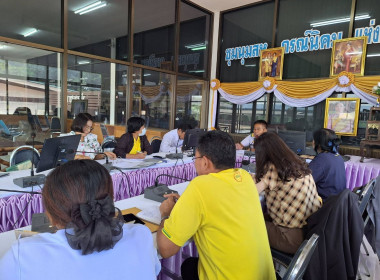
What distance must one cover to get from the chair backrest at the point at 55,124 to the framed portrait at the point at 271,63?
3720 mm

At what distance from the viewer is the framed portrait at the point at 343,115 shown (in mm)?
4306

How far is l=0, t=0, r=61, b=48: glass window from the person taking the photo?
3.38 meters

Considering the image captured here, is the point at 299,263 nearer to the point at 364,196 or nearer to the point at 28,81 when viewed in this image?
the point at 364,196

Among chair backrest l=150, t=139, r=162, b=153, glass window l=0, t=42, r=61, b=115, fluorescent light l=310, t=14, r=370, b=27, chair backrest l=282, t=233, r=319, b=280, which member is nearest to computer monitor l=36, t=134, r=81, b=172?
chair backrest l=282, t=233, r=319, b=280

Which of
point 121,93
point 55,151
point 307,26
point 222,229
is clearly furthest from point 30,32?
point 307,26

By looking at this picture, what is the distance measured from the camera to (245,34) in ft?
18.5

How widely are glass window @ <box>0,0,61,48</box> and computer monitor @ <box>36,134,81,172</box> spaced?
2474 mm

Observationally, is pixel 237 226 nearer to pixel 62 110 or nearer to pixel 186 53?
pixel 62 110

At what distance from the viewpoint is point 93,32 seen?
427cm

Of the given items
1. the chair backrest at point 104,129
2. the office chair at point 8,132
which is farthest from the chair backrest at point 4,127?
the chair backrest at point 104,129

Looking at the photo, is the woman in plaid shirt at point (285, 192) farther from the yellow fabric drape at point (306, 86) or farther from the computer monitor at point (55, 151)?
the yellow fabric drape at point (306, 86)

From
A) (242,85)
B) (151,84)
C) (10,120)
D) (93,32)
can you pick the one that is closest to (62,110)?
(10,120)

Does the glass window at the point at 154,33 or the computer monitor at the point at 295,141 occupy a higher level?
the glass window at the point at 154,33

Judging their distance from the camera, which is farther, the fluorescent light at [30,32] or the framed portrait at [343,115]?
the framed portrait at [343,115]
